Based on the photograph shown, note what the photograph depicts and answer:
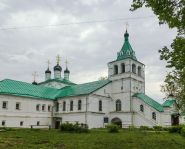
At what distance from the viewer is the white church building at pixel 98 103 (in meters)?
43.2

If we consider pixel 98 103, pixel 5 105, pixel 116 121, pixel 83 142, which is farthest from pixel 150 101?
pixel 83 142

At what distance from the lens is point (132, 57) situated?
47469 millimetres

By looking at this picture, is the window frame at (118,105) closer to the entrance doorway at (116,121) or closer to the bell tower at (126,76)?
the bell tower at (126,76)

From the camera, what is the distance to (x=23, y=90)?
4591 cm

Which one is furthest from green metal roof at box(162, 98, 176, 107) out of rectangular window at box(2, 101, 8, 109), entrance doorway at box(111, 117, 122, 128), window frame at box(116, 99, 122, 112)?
rectangular window at box(2, 101, 8, 109)

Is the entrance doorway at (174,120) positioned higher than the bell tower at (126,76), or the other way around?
the bell tower at (126,76)

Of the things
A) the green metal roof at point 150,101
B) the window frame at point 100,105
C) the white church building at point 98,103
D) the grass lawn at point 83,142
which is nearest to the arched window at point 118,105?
the white church building at point 98,103

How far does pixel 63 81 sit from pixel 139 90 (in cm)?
2122

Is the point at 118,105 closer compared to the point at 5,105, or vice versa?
the point at 5,105

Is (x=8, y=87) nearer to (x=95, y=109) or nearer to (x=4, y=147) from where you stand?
(x=95, y=109)

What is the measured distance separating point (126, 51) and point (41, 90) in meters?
17.0

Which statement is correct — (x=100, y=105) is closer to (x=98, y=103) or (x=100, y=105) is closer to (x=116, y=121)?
(x=98, y=103)

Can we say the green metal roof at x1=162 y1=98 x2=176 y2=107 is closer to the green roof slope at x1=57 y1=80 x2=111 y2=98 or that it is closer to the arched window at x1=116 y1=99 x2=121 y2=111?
the arched window at x1=116 y1=99 x2=121 y2=111

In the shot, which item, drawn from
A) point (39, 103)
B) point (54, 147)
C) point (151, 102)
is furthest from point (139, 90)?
point (54, 147)
